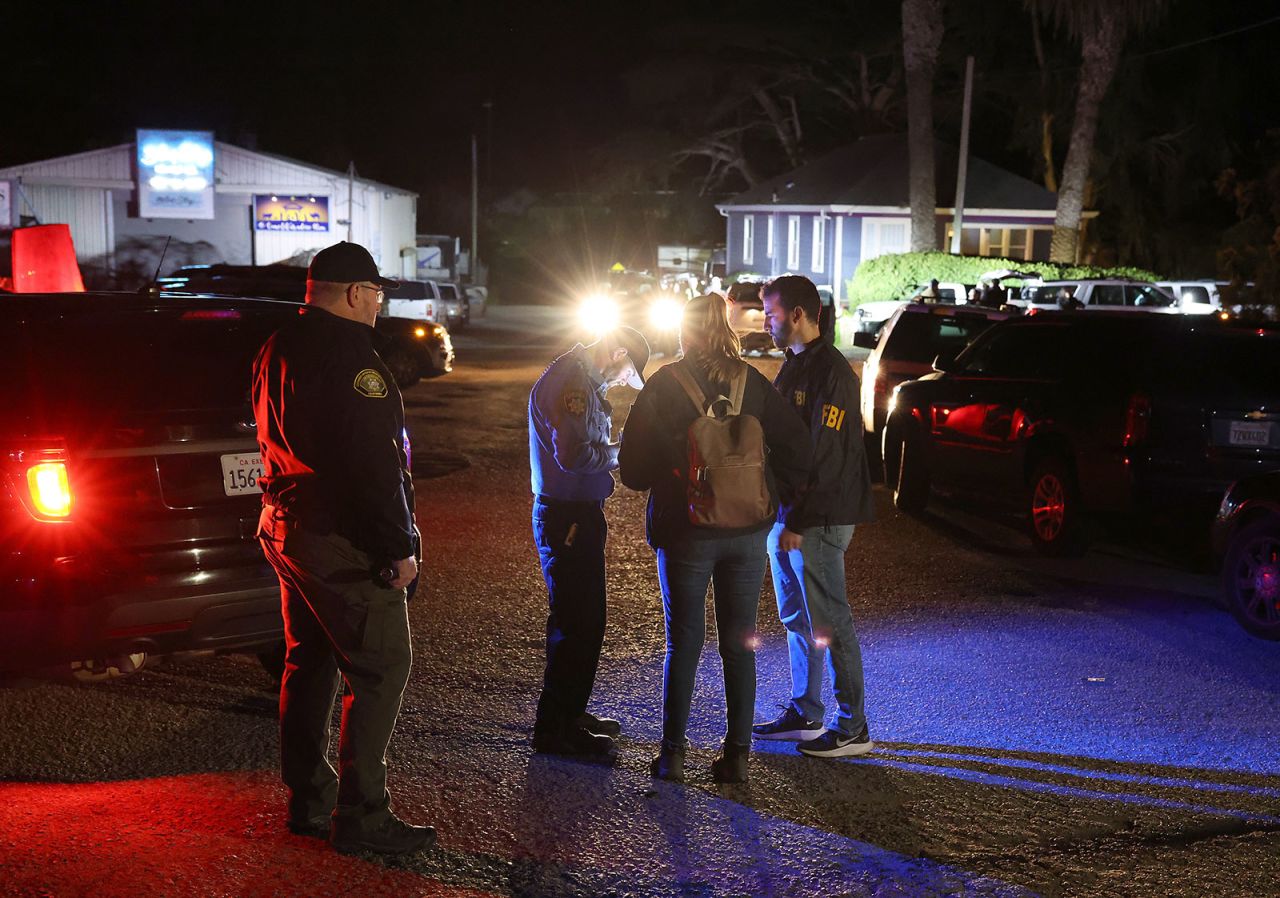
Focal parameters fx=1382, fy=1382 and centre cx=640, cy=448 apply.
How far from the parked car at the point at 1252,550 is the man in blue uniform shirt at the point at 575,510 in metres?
4.14

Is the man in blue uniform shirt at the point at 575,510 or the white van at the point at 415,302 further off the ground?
the white van at the point at 415,302

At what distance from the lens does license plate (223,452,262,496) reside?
5641 mm

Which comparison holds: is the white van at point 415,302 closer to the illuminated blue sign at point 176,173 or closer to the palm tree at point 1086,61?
the illuminated blue sign at point 176,173

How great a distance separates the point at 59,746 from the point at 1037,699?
435cm

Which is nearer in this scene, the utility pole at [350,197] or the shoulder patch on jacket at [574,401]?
the shoulder patch on jacket at [574,401]

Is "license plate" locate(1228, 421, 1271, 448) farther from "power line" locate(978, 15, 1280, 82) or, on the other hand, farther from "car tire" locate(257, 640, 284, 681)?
"power line" locate(978, 15, 1280, 82)

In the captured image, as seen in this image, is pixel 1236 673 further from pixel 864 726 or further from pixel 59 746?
pixel 59 746

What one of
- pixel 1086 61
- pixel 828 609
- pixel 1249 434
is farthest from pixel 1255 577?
pixel 1086 61

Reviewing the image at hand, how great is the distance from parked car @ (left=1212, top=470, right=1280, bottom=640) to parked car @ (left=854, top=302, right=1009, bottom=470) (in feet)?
16.5

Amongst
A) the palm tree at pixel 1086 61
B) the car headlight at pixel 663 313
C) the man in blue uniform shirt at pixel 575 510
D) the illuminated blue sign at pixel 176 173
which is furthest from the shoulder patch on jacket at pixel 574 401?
the illuminated blue sign at pixel 176 173

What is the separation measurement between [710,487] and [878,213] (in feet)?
128

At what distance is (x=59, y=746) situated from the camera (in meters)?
5.63

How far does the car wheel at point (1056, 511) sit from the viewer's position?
31.7 ft

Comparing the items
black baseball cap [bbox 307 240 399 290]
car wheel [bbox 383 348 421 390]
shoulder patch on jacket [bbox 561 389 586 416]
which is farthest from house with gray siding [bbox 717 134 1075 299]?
black baseball cap [bbox 307 240 399 290]
